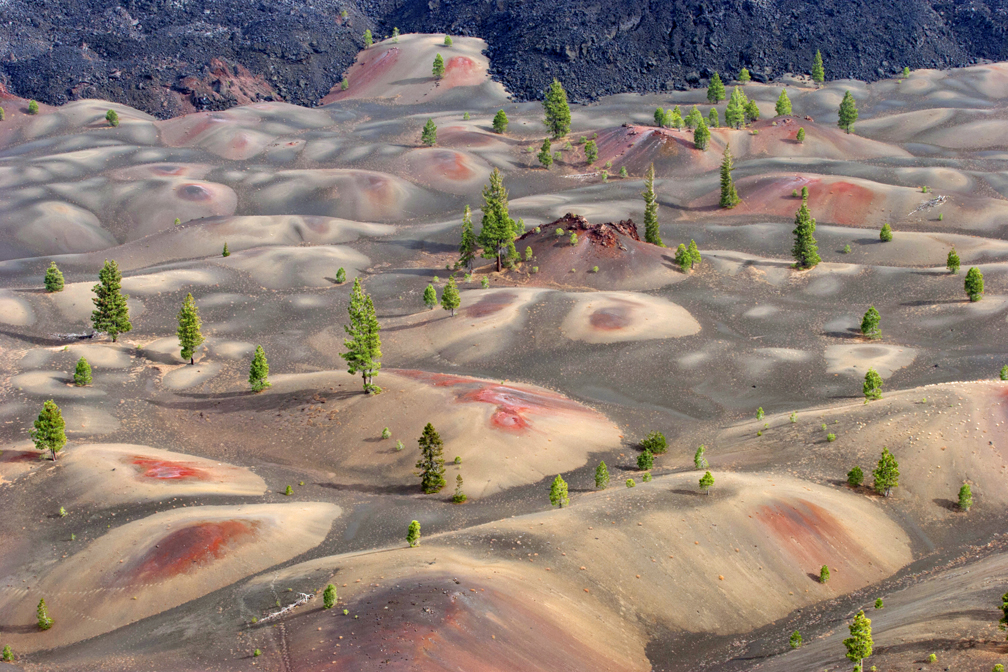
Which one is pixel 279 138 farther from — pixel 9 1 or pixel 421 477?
pixel 421 477

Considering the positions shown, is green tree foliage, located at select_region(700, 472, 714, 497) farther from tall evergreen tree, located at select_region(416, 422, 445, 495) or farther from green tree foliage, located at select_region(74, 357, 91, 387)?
green tree foliage, located at select_region(74, 357, 91, 387)

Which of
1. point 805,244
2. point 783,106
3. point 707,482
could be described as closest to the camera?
point 707,482

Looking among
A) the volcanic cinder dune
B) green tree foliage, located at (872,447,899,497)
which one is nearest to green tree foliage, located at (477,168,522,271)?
the volcanic cinder dune

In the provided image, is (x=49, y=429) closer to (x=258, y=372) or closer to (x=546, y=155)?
(x=258, y=372)

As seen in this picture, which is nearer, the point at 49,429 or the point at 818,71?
the point at 49,429

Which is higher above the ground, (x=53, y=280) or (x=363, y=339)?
(x=363, y=339)

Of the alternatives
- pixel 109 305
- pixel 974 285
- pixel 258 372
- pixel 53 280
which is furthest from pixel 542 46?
pixel 258 372

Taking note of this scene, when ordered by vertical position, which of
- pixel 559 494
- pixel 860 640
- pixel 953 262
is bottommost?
pixel 559 494
